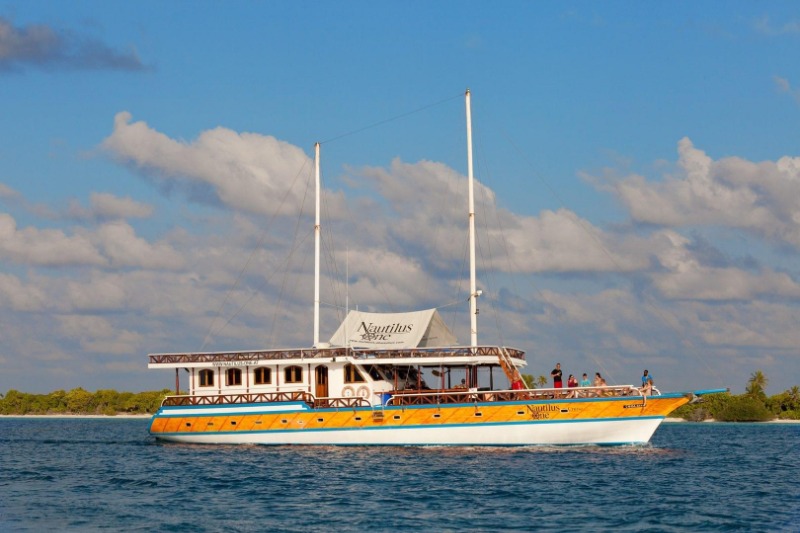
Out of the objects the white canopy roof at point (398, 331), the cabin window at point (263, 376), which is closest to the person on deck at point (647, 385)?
the white canopy roof at point (398, 331)

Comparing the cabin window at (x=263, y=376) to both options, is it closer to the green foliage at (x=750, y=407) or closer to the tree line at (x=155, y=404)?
the tree line at (x=155, y=404)

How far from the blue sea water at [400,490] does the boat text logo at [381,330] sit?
532cm

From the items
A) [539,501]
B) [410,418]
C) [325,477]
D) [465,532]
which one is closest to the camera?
[465,532]

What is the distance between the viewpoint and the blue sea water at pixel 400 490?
78.7 feet

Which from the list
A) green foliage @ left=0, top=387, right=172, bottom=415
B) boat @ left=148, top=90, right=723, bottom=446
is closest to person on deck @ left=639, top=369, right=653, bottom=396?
boat @ left=148, top=90, right=723, bottom=446

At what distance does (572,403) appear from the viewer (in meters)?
38.9

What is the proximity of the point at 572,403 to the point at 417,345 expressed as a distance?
7.49 metres

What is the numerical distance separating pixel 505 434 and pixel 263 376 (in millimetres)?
12052

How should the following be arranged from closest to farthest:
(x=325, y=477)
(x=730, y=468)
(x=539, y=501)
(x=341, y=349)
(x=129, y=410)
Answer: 1. (x=539, y=501)
2. (x=325, y=477)
3. (x=730, y=468)
4. (x=341, y=349)
5. (x=129, y=410)

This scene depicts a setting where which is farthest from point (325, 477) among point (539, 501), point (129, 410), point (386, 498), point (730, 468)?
point (129, 410)

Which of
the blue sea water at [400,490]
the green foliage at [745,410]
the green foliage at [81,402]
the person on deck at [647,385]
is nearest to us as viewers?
the blue sea water at [400,490]

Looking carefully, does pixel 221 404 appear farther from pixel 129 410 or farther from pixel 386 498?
pixel 129 410

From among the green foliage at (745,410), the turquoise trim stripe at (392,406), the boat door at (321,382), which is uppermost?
the boat door at (321,382)

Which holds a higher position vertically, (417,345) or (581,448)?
(417,345)
